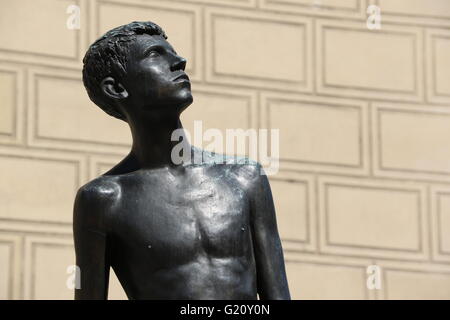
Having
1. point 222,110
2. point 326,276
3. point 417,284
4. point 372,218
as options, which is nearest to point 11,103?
point 222,110

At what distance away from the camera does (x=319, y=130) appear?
42.6 feet

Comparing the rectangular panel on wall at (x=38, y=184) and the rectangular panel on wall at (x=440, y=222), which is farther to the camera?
the rectangular panel on wall at (x=440, y=222)

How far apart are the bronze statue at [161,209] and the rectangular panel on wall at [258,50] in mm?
5776

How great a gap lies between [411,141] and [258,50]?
108 centimetres

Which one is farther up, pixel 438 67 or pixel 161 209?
pixel 438 67

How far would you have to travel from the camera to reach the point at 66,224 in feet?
39.7

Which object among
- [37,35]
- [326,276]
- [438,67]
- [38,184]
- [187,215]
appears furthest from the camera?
[438,67]

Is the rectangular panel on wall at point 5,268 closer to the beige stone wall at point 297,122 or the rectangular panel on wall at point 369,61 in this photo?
the beige stone wall at point 297,122

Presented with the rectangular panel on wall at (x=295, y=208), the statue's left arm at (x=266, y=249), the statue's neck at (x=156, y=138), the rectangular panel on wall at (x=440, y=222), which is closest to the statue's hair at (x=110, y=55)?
the statue's neck at (x=156, y=138)

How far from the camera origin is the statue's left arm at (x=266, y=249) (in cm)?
683

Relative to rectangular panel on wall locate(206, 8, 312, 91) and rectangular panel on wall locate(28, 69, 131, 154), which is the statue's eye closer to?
rectangular panel on wall locate(28, 69, 131, 154)

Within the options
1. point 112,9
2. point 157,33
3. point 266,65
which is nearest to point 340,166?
point 266,65

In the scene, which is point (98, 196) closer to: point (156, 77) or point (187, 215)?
point (187, 215)

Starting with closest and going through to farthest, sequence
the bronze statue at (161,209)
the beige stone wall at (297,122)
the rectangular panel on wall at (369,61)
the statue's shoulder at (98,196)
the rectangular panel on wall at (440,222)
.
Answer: the bronze statue at (161,209), the statue's shoulder at (98,196), the beige stone wall at (297,122), the rectangular panel on wall at (440,222), the rectangular panel on wall at (369,61)
